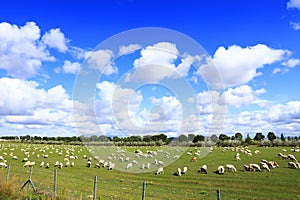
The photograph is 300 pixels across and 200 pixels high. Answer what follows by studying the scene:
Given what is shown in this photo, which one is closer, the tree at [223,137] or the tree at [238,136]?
the tree at [238,136]

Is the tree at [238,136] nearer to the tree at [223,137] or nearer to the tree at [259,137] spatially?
the tree at [223,137]

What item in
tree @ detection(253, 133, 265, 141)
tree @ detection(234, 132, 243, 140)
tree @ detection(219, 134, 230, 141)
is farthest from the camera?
tree @ detection(219, 134, 230, 141)

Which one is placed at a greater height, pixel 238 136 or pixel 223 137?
pixel 238 136

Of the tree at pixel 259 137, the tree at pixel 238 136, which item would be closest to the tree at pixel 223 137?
the tree at pixel 238 136

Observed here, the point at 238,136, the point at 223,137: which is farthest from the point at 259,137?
the point at 223,137

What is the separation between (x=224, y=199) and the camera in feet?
60.4

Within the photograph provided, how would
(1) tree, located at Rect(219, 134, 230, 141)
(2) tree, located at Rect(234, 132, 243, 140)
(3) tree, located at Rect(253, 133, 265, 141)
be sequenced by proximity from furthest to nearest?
(1) tree, located at Rect(219, 134, 230, 141), (3) tree, located at Rect(253, 133, 265, 141), (2) tree, located at Rect(234, 132, 243, 140)

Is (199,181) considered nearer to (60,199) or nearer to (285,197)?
(285,197)

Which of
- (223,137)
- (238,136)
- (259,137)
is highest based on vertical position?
(238,136)

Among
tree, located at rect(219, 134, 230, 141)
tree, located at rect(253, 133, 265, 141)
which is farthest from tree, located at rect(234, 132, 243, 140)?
tree, located at rect(253, 133, 265, 141)

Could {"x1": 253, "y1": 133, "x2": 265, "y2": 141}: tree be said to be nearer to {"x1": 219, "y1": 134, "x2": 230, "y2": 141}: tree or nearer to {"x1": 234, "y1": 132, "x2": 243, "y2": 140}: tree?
{"x1": 234, "y1": 132, "x2": 243, "y2": 140}: tree

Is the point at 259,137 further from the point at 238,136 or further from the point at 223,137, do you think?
the point at 223,137

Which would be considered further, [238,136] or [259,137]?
[238,136]

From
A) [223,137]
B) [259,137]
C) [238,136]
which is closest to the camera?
[223,137]
